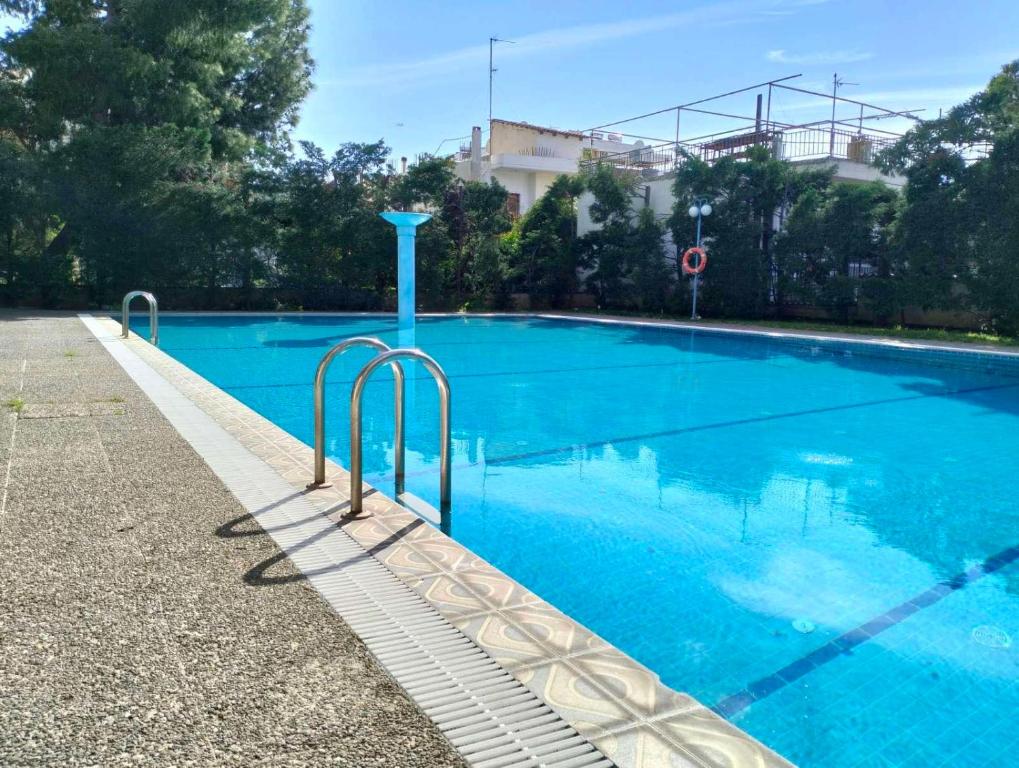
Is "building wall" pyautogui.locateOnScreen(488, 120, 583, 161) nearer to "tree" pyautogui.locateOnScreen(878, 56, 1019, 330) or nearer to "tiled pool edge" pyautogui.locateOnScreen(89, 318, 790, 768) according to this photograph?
"tree" pyautogui.locateOnScreen(878, 56, 1019, 330)

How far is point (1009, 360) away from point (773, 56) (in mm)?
11445

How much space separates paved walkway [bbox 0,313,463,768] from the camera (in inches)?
68.4

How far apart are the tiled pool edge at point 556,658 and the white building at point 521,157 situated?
27621 mm

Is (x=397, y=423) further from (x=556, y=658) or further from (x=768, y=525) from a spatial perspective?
(x=556, y=658)

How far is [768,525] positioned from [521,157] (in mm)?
27846

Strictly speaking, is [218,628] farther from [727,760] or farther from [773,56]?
[773,56]

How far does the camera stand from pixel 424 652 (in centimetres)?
225

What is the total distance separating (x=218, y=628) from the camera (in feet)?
7.55

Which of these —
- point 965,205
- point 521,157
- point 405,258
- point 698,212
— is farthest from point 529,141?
point 405,258

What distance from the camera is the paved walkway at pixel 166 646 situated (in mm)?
1738

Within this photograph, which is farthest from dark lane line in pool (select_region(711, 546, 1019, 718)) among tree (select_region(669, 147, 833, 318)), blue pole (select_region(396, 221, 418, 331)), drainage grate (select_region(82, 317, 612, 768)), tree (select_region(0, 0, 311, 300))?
tree (select_region(0, 0, 311, 300))

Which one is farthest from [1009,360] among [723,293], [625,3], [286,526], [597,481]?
[286,526]

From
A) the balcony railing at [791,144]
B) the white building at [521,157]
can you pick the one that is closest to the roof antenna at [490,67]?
the white building at [521,157]

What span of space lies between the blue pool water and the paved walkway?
1324mm
